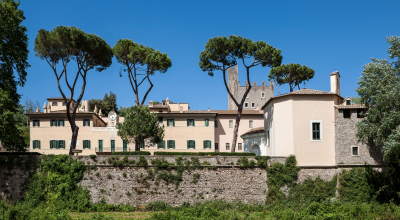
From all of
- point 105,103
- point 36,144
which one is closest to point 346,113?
point 36,144

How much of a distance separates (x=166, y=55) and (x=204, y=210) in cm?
1928

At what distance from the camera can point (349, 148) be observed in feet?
84.1

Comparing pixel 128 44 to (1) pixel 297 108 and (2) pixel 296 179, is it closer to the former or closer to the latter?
(1) pixel 297 108

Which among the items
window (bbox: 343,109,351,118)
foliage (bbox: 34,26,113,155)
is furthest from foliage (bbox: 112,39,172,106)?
window (bbox: 343,109,351,118)

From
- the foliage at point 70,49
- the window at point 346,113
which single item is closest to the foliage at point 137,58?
the foliage at point 70,49

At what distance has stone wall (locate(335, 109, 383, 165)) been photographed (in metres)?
25.6

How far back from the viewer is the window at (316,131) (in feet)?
85.7

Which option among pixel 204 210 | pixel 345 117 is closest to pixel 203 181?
pixel 204 210

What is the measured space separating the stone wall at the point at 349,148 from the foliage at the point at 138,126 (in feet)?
50.8

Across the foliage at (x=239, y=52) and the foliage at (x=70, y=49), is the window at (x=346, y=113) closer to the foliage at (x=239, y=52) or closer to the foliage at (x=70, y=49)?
the foliage at (x=239, y=52)

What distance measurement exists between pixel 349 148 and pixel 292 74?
1885 cm

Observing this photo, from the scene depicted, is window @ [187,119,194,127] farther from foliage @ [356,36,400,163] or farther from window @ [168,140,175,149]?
foliage @ [356,36,400,163]

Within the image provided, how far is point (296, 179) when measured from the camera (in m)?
25.9

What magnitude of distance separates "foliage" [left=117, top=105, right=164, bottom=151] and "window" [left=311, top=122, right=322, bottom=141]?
1368 centimetres
